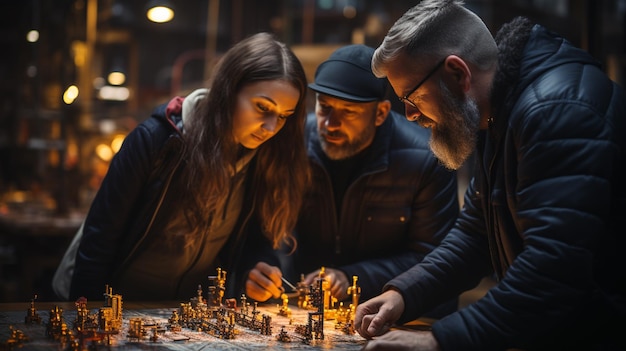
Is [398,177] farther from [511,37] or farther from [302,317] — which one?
[511,37]

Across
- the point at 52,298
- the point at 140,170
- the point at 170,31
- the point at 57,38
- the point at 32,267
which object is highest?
the point at 170,31

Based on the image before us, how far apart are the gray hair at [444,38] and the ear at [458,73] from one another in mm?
32

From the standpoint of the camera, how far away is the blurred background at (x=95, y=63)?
812 centimetres

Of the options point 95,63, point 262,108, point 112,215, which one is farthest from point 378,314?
point 95,63

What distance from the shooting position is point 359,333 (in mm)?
3012

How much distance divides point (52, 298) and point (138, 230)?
0.87m

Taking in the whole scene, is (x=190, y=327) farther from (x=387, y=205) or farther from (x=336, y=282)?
A: (x=387, y=205)

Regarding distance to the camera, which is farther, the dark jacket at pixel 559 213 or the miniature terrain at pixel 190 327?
the miniature terrain at pixel 190 327

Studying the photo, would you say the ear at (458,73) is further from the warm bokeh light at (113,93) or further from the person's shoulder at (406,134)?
the warm bokeh light at (113,93)

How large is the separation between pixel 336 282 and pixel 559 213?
62.7 inches

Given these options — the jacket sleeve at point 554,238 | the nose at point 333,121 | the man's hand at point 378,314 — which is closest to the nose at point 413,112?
the jacket sleeve at point 554,238

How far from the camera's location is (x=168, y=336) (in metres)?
2.87

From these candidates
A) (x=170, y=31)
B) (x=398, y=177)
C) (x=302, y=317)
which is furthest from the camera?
(x=170, y=31)

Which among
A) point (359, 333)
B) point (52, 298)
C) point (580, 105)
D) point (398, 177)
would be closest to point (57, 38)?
point (52, 298)
